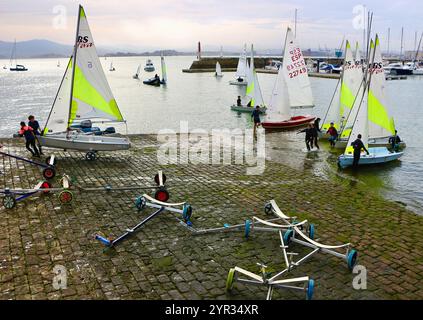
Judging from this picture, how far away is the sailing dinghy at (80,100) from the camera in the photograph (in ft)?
54.3

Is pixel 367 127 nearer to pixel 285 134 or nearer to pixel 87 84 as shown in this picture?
pixel 285 134

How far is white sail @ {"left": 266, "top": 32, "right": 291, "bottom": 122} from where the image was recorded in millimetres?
29172

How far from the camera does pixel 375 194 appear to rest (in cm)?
1475

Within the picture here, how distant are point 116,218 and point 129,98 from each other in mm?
56173

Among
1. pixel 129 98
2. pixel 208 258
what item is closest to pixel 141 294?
pixel 208 258

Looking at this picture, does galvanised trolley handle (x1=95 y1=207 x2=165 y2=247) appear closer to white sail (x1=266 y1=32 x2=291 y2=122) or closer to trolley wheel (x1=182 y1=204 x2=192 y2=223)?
trolley wheel (x1=182 y1=204 x2=192 y2=223)

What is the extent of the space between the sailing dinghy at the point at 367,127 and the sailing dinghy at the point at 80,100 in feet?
37.0

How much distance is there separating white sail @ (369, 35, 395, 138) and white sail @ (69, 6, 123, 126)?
14.1 m

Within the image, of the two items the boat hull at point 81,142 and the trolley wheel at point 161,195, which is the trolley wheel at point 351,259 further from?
the boat hull at point 81,142

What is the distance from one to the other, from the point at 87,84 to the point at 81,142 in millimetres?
2876

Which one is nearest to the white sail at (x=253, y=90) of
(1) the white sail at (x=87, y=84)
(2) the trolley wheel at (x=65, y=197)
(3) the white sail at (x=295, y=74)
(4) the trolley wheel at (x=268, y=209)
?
(3) the white sail at (x=295, y=74)

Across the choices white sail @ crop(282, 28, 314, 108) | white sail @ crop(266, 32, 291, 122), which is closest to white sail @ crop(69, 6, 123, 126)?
white sail @ crop(266, 32, 291, 122)
